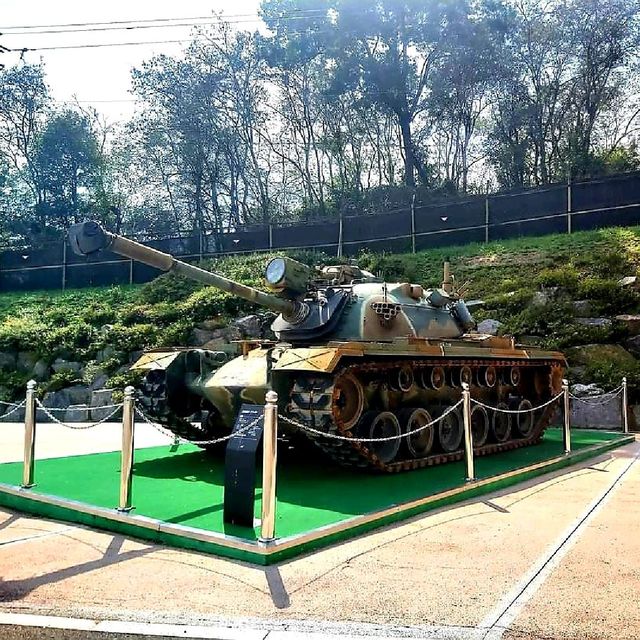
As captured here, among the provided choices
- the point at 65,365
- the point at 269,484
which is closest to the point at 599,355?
the point at 269,484

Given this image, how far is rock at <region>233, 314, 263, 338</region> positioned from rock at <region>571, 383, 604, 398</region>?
902cm

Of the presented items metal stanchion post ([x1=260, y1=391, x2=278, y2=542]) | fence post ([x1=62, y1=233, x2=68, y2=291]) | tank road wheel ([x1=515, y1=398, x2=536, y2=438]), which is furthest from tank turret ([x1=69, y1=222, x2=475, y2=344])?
fence post ([x1=62, y1=233, x2=68, y2=291])

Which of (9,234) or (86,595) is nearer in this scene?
(86,595)

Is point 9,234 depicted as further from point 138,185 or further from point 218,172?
point 218,172

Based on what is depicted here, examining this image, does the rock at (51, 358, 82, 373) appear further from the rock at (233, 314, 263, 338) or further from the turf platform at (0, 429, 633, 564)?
the turf platform at (0, 429, 633, 564)

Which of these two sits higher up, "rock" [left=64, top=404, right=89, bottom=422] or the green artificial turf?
the green artificial turf

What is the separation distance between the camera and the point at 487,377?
11.4 metres

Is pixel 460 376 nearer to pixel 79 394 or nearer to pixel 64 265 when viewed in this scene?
pixel 79 394

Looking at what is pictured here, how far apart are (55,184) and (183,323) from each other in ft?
51.5

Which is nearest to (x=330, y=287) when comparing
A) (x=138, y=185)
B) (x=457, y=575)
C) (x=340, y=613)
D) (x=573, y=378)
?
(x=457, y=575)

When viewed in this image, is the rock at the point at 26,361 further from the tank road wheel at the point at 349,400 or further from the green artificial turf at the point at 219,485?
the tank road wheel at the point at 349,400

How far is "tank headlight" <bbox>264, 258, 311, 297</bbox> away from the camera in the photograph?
31.7ft

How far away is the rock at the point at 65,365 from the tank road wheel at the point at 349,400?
1424cm

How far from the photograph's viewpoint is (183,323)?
70.0 ft
